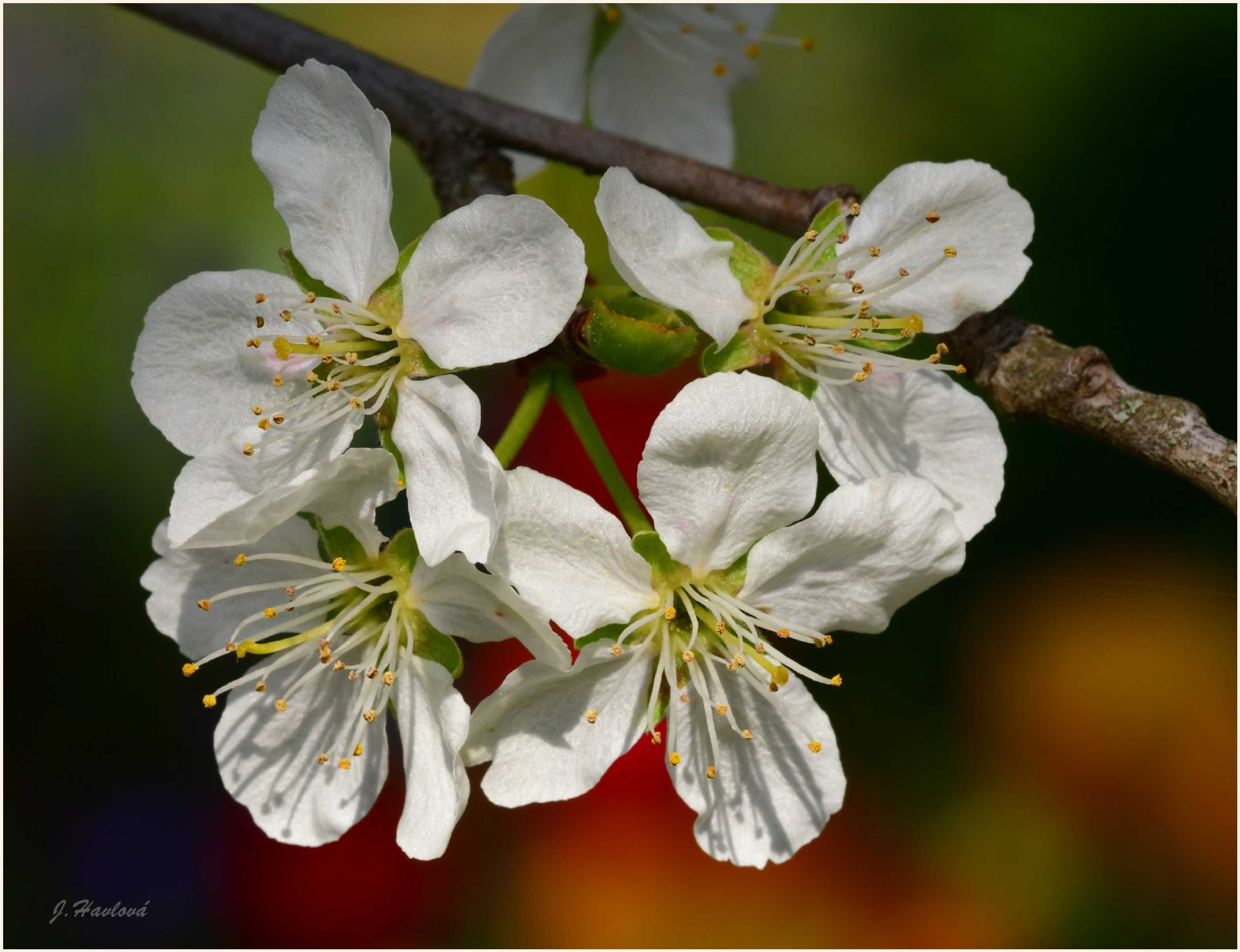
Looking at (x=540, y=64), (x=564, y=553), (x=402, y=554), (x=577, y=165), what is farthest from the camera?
(x=540, y=64)

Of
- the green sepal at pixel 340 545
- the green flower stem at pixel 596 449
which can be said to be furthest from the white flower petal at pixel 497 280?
the green sepal at pixel 340 545

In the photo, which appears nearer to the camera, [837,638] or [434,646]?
[434,646]

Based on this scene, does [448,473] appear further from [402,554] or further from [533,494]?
[402,554]

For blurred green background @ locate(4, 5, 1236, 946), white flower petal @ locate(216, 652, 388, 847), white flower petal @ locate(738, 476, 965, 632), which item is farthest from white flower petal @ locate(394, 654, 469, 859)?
blurred green background @ locate(4, 5, 1236, 946)

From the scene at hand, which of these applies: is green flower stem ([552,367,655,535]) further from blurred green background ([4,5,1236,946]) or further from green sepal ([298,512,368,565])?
blurred green background ([4,5,1236,946])

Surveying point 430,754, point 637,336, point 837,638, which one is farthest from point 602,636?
point 837,638

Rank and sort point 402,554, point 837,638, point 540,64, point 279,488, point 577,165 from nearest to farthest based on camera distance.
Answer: point 279,488, point 402,554, point 577,165, point 540,64, point 837,638

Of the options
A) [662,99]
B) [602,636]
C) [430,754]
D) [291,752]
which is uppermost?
[662,99]
